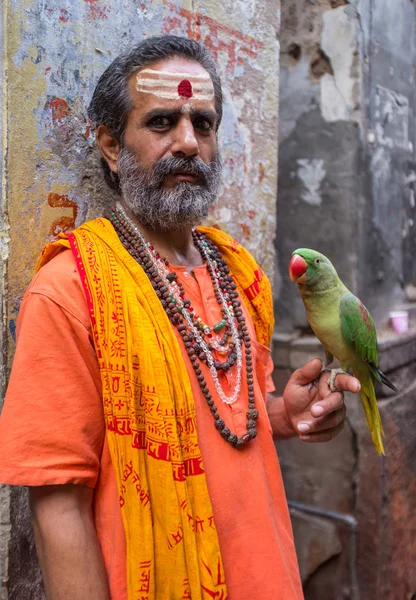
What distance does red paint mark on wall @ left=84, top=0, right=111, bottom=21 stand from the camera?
1.77 m

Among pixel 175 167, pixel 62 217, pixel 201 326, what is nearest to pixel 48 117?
pixel 62 217

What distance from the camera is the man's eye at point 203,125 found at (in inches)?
66.0

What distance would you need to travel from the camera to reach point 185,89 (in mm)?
1595

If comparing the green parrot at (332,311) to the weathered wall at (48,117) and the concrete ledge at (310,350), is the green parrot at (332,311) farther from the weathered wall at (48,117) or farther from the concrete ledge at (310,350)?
the concrete ledge at (310,350)

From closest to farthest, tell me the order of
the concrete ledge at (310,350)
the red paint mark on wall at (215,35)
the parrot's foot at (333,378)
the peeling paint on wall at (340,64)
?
the parrot's foot at (333,378)
the red paint mark on wall at (215,35)
the peeling paint on wall at (340,64)
the concrete ledge at (310,350)

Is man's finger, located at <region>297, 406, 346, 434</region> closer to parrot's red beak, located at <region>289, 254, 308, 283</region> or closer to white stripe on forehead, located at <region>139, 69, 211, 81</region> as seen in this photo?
parrot's red beak, located at <region>289, 254, 308, 283</region>

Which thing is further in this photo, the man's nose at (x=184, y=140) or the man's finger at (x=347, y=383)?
the man's nose at (x=184, y=140)

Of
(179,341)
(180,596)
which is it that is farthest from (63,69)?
(180,596)

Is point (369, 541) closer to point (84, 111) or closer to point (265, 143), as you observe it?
point (265, 143)

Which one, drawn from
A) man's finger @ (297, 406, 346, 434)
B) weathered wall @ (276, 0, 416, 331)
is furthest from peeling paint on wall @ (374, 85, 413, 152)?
man's finger @ (297, 406, 346, 434)

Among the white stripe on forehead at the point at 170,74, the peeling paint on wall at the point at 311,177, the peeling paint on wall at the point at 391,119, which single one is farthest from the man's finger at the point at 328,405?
the peeling paint on wall at the point at 391,119

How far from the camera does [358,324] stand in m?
1.51

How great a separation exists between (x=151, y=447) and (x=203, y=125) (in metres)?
0.95

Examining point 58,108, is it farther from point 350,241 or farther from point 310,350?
point 310,350
